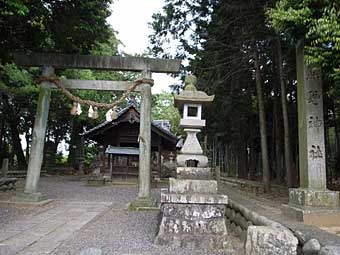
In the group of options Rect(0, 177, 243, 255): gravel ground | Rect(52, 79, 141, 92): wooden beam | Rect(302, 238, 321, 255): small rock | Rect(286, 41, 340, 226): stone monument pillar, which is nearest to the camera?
Rect(302, 238, 321, 255): small rock

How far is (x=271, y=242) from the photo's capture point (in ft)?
11.7

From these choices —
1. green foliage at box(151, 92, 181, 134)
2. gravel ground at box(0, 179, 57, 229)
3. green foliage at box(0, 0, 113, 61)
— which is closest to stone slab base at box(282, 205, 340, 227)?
gravel ground at box(0, 179, 57, 229)

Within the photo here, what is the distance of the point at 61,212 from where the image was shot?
8.29 meters

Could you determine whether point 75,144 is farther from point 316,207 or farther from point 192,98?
point 316,207

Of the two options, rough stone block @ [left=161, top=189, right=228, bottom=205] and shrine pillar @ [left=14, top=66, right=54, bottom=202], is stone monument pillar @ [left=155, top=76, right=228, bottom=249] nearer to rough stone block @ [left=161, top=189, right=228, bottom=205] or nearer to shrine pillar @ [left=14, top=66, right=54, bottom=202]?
rough stone block @ [left=161, top=189, right=228, bottom=205]

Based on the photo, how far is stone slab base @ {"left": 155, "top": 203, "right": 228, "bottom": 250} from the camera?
17.1ft

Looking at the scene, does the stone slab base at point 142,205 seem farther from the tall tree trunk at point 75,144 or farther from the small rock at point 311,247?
the tall tree trunk at point 75,144

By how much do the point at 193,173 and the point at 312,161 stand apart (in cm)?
298

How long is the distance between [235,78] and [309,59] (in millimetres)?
9509

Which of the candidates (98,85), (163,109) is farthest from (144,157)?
(163,109)

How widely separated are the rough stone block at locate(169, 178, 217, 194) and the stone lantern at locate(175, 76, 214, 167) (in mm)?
414

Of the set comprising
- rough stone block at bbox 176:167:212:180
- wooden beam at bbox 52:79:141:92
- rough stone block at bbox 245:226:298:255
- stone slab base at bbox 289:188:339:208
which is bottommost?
rough stone block at bbox 245:226:298:255

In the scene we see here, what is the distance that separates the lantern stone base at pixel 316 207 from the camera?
640 centimetres

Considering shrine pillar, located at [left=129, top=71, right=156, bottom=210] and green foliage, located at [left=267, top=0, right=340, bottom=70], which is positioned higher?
→ green foliage, located at [left=267, top=0, right=340, bottom=70]
